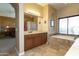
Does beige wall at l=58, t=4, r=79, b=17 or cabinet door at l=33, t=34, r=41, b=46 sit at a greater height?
beige wall at l=58, t=4, r=79, b=17

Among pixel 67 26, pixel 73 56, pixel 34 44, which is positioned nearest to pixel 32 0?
pixel 73 56

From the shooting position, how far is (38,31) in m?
3.15

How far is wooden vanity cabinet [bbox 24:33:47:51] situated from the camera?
2.50 m

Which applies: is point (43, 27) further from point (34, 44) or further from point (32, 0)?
point (32, 0)

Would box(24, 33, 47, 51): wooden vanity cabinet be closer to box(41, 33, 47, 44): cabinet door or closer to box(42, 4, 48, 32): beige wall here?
box(41, 33, 47, 44): cabinet door

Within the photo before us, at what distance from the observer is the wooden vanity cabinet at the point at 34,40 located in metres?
2.50

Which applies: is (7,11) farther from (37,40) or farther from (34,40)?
(37,40)

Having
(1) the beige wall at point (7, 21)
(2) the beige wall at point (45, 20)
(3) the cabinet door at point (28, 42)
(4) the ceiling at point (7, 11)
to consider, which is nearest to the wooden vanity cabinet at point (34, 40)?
(3) the cabinet door at point (28, 42)

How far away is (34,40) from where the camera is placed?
9.27 feet

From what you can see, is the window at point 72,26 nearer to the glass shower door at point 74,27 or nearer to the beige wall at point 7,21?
the glass shower door at point 74,27

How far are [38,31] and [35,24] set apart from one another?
11.7 inches

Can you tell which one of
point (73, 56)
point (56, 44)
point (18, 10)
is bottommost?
point (56, 44)

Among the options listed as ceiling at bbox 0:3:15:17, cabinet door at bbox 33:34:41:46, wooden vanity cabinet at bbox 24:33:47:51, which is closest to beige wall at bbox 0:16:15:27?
ceiling at bbox 0:3:15:17

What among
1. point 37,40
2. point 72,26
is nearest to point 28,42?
point 37,40
